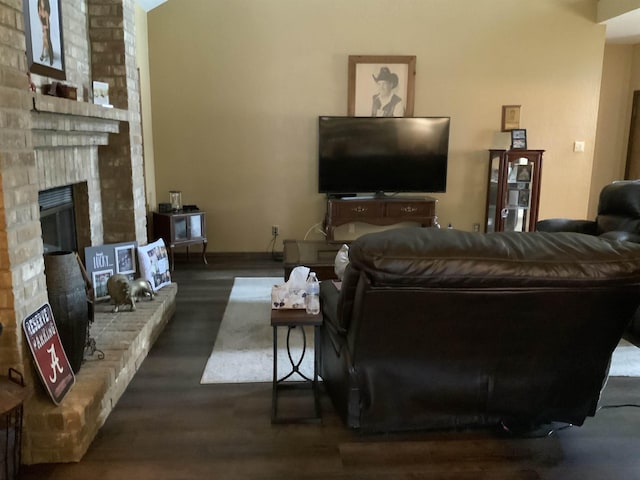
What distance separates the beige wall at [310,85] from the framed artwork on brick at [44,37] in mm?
2272

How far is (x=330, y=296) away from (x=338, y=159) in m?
3.27

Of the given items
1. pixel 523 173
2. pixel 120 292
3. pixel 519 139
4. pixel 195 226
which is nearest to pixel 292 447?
pixel 120 292

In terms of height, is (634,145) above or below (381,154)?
above

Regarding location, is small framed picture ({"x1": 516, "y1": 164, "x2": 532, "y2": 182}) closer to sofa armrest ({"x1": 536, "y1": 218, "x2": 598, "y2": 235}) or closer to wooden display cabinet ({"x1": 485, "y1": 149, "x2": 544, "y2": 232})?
wooden display cabinet ({"x1": 485, "y1": 149, "x2": 544, "y2": 232})

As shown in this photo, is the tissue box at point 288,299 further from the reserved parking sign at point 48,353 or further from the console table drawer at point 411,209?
the console table drawer at point 411,209

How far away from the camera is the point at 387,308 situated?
5.98 ft

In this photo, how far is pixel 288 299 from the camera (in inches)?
93.0

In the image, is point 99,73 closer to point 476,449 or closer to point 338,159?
point 338,159

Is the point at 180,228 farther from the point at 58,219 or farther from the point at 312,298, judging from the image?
the point at 312,298

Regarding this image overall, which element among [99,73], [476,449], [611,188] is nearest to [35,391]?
[476,449]

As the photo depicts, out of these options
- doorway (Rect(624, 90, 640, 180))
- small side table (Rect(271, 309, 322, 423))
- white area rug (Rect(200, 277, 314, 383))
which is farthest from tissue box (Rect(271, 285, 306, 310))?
doorway (Rect(624, 90, 640, 180))

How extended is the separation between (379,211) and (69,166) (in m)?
3.07

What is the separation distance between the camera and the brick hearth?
82.3 inches

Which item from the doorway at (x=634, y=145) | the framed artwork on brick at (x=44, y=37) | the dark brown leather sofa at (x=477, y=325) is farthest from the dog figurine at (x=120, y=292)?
the doorway at (x=634, y=145)
